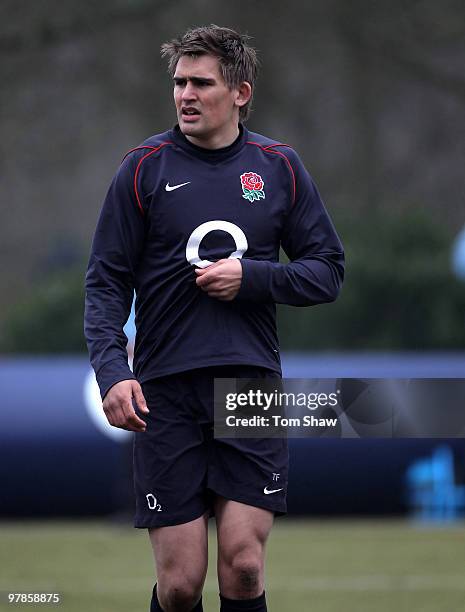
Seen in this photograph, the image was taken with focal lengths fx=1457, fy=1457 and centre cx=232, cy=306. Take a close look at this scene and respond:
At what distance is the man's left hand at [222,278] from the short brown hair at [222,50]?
570 mm

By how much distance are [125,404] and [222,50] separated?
1.13 meters

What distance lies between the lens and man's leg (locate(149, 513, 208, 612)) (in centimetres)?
428

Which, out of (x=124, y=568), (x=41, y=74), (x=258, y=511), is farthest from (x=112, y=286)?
(x=41, y=74)

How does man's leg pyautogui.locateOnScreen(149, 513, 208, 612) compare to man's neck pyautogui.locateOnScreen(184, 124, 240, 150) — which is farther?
man's neck pyautogui.locateOnScreen(184, 124, 240, 150)

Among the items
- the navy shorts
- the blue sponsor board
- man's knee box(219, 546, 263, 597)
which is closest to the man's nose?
the navy shorts

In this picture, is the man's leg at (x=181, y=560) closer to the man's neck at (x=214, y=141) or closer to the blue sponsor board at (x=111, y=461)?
the man's neck at (x=214, y=141)

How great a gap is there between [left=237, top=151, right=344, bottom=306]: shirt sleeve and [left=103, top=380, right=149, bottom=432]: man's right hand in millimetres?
485

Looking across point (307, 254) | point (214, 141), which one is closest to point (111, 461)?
point (307, 254)

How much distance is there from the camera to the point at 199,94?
4.39 meters

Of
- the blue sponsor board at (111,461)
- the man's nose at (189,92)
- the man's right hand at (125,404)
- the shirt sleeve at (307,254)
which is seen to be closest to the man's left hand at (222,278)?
the shirt sleeve at (307,254)

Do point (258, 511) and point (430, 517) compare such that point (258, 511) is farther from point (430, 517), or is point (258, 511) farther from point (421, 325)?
point (421, 325)

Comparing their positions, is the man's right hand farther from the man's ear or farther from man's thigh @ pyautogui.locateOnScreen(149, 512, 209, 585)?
the man's ear

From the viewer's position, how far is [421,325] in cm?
1504

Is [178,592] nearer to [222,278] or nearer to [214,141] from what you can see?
[222,278]
